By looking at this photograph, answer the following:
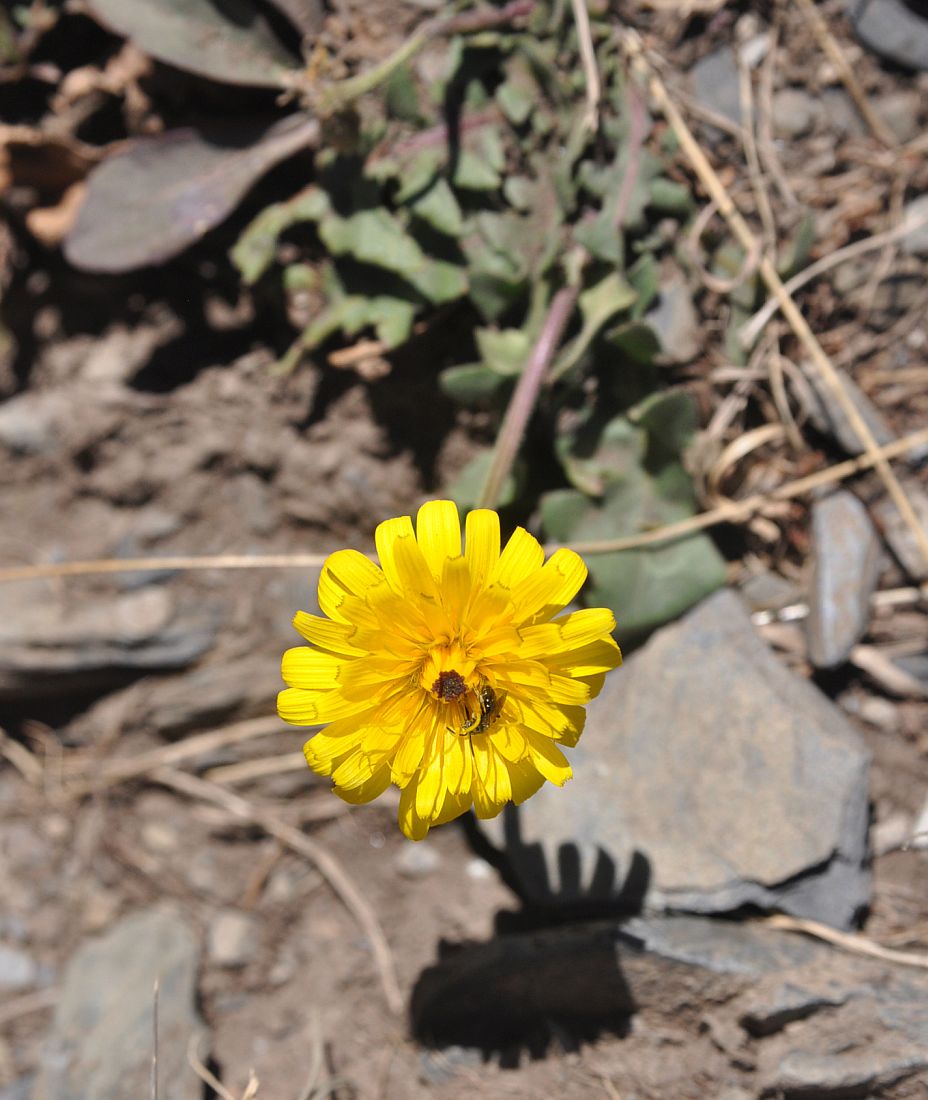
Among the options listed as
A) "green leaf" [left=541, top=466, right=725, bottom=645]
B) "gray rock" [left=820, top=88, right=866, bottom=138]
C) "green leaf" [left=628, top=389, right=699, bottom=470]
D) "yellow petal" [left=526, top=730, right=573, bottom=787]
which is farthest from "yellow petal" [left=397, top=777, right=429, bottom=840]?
"gray rock" [left=820, top=88, right=866, bottom=138]

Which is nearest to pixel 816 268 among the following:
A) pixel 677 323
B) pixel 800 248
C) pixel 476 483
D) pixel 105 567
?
pixel 800 248

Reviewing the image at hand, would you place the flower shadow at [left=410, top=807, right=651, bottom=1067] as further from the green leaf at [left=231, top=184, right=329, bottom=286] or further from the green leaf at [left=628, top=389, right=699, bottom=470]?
the green leaf at [left=231, top=184, right=329, bottom=286]

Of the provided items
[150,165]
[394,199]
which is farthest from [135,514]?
[394,199]

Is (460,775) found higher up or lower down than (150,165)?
lower down

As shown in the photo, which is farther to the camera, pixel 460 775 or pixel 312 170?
pixel 312 170

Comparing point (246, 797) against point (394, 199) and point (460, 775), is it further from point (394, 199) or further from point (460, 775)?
point (394, 199)

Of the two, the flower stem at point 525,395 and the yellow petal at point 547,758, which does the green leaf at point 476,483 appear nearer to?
the flower stem at point 525,395
